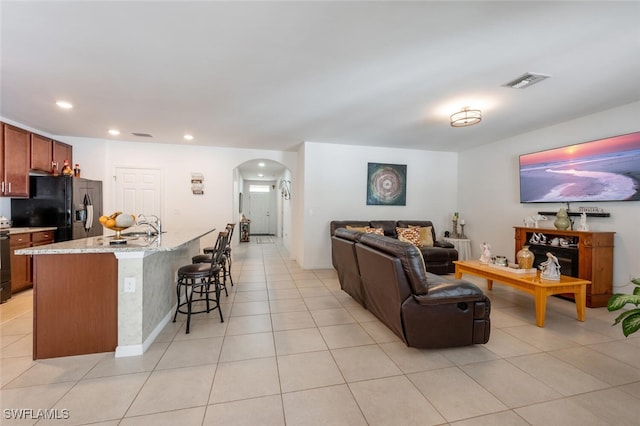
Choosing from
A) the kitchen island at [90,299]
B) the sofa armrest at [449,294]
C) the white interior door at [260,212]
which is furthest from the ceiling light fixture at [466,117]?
the white interior door at [260,212]

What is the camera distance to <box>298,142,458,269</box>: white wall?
552cm

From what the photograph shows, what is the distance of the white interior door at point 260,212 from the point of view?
11384mm

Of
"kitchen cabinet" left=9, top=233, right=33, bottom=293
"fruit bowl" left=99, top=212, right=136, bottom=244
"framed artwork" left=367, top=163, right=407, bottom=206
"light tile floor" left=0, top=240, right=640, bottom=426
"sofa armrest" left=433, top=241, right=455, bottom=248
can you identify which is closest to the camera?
"light tile floor" left=0, top=240, right=640, bottom=426

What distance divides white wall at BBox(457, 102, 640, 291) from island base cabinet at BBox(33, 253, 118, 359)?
5777 mm

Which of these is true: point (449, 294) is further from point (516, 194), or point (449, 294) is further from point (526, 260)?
point (516, 194)

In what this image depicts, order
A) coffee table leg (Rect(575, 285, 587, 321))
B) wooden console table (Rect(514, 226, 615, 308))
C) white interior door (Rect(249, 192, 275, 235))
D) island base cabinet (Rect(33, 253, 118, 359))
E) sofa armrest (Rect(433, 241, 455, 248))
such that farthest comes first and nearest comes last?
white interior door (Rect(249, 192, 275, 235))
sofa armrest (Rect(433, 241, 455, 248))
wooden console table (Rect(514, 226, 615, 308))
coffee table leg (Rect(575, 285, 587, 321))
island base cabinet (Rect(33, 253, 118, 359))

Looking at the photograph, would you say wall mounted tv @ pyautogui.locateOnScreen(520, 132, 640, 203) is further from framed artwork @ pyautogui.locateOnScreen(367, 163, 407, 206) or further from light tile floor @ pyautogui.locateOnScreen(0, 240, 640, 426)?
framed artwork @ pyautogui.locateOnScreen(367, 163, 407, 206)

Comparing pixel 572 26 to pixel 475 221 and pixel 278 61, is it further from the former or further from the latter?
pixel 475 221

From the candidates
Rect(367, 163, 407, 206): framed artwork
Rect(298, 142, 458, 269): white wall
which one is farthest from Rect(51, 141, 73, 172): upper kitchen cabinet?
Rect(367, 163, 407, 206): framed artwork

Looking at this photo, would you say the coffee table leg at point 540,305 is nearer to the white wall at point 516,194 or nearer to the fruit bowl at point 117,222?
the white wall at point 516,194

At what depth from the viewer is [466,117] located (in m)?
3.40

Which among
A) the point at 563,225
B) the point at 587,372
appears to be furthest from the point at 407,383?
the point at 563,225

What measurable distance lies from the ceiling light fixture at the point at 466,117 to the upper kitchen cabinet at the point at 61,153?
6.67 metres

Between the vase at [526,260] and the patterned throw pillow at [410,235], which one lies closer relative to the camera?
the vase at [526,260]
